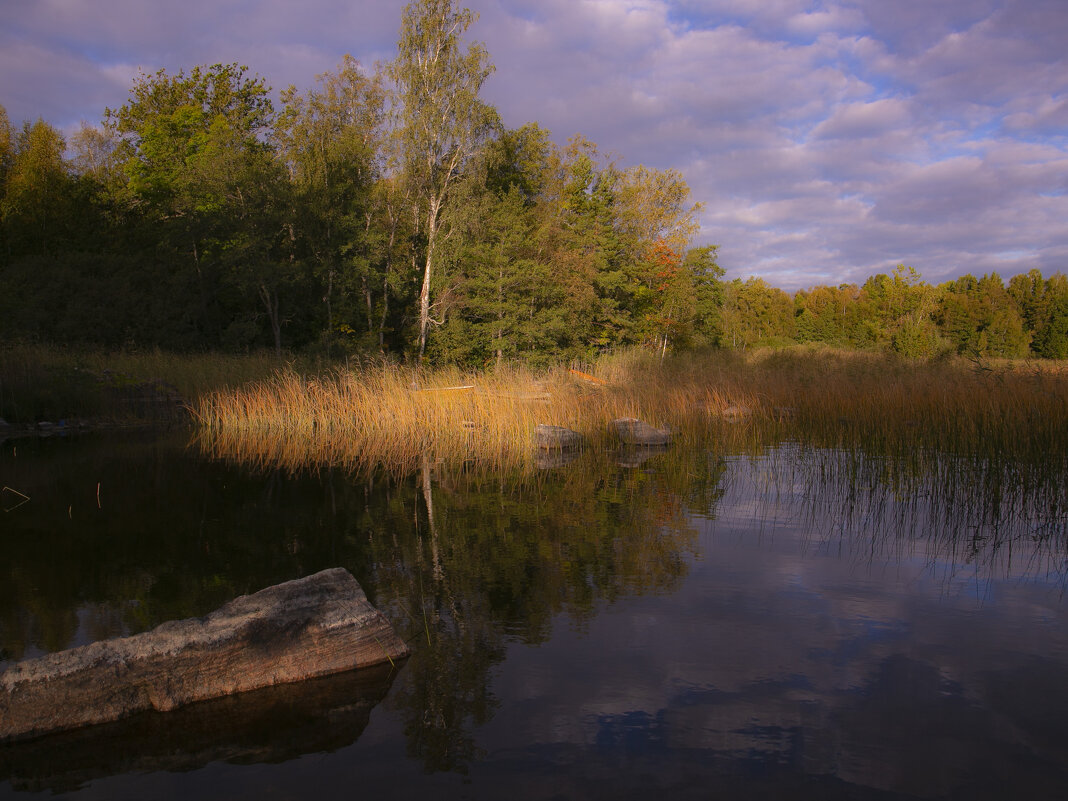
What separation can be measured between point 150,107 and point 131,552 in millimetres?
28906

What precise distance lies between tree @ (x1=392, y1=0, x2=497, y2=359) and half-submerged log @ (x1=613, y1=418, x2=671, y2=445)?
36.9 ft

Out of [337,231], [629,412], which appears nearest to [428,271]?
[337,231]

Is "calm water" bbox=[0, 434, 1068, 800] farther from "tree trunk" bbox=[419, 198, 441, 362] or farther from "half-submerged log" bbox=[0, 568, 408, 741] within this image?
"tree trunk" bbox=[419, 198, 441, 362]

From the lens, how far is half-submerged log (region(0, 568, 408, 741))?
2750 millimetres

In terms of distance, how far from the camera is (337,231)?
2192cm

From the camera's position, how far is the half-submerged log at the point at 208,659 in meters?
2.75

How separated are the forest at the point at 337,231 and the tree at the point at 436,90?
0.06m

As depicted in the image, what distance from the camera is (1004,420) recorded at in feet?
25.5

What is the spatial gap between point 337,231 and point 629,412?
44.2 feet

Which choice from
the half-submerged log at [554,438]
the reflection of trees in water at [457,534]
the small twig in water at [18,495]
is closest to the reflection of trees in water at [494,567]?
the reflection of trees in water at [457,534]

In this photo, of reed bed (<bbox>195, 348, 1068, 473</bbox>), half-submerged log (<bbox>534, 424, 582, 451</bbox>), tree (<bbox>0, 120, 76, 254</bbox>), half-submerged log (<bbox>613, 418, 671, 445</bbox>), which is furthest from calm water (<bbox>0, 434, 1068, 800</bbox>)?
tree (<bbox>0, 120, 76, 254</bbox>)

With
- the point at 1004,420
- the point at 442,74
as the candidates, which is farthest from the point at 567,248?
the point at 1004,420

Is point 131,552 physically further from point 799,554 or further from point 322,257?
point 322,257

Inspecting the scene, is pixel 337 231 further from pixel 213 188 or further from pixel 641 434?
pixel 641 434
